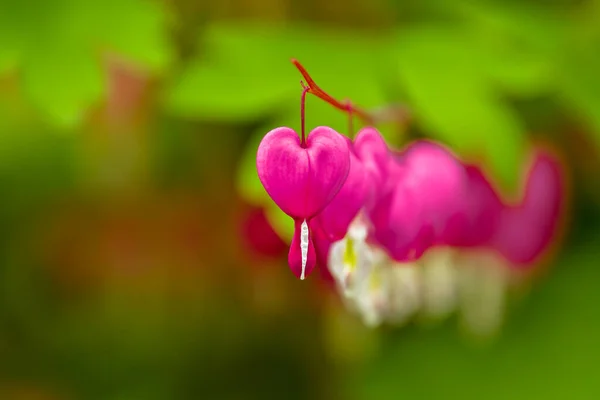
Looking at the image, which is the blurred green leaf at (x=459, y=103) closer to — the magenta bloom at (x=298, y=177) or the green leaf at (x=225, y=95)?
the green leaf at (x=225, y=95)

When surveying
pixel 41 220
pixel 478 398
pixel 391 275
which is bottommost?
pixel 478 398

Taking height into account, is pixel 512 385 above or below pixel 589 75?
below

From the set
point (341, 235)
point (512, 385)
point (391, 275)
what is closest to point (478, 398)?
point (512, 385)

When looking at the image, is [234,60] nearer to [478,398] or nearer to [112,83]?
[112,83]

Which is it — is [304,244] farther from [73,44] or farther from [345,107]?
[73,44]

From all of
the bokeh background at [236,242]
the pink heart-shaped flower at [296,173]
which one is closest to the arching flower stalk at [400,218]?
the pink heart-shaped flower at [296,173]

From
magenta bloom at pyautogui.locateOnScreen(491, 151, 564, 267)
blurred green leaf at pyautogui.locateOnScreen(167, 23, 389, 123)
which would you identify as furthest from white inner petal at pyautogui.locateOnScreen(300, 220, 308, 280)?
magenta bloom at pyautogui.locateOnScreen(491, 151, 564, 267)

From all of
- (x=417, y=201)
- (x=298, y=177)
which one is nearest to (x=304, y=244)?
(x=298, y=177)

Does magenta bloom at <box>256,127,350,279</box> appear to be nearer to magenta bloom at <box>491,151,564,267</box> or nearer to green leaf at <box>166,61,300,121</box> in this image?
green leaf at <box>166,61,300,121</box>
